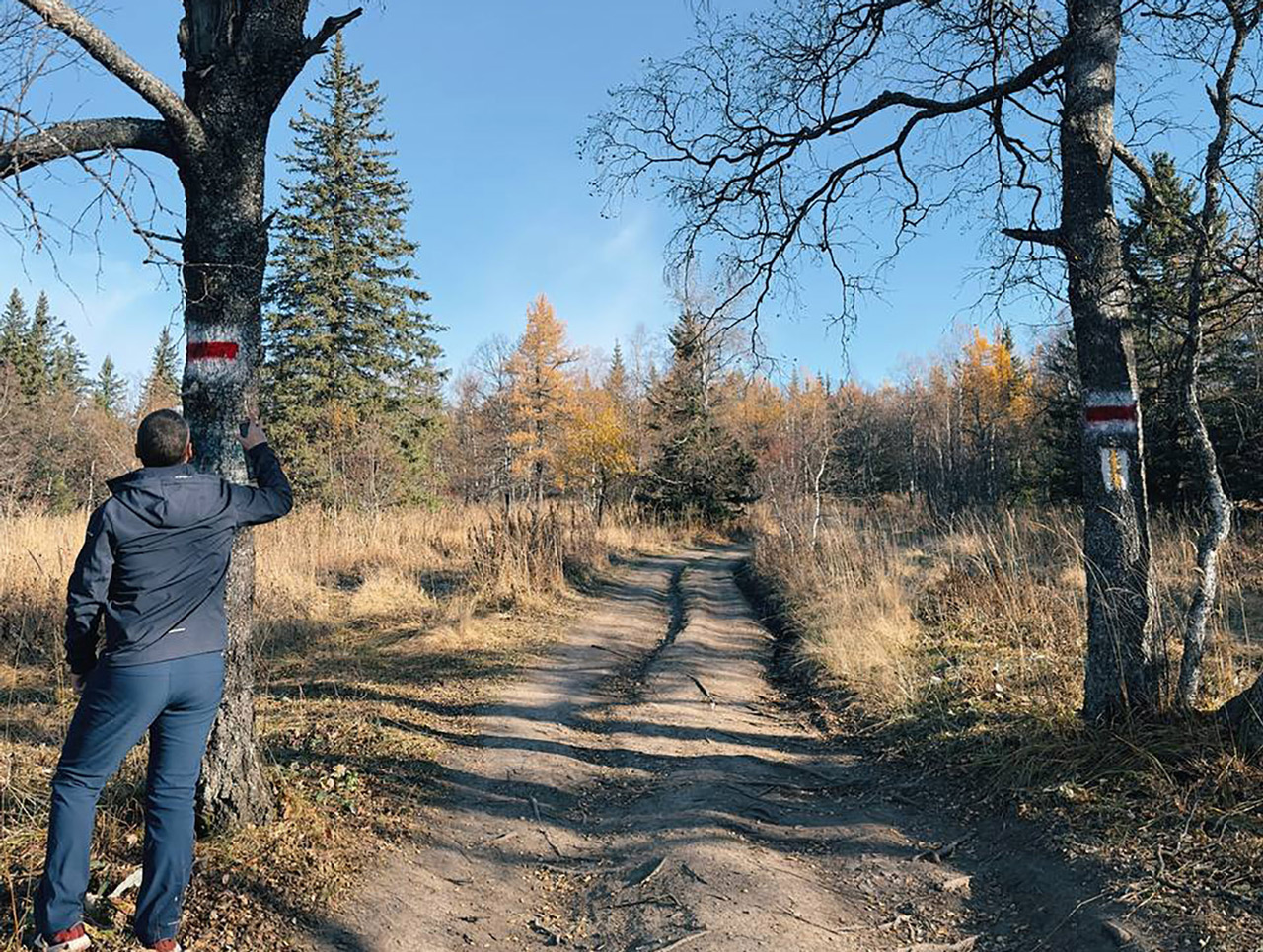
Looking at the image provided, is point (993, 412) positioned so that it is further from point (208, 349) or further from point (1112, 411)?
point (208, 349)

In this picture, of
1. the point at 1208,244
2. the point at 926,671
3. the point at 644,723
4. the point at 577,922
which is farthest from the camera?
the point at 926,671

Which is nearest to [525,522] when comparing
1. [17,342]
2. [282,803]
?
[282,803]

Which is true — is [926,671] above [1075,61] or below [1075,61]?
below

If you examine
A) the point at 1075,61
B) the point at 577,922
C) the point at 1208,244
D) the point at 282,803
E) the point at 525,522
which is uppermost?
the point at 1075,61

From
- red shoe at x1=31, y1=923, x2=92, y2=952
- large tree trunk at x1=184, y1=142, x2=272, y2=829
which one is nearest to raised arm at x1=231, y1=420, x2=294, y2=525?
large tree trunk at x1=184, y1=142, x2=272, y2=829

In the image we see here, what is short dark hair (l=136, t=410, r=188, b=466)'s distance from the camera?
298 cm

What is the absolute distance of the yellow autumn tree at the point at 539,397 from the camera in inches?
1640

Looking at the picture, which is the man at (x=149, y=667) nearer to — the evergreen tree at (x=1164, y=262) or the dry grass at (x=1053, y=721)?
the dry grass at (x=1053, y=721)

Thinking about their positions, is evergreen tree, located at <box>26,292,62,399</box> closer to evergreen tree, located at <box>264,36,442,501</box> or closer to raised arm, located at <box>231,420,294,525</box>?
evergreen tree, located at <box>264,36,442,501</box>

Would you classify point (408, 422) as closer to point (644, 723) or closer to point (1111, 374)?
point (644, 723)

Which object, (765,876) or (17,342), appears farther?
(17,342)

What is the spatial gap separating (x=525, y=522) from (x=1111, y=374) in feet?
32.5

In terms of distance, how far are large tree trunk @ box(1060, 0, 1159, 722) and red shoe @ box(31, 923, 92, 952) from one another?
5.01 metres

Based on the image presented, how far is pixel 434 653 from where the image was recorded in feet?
27.1
